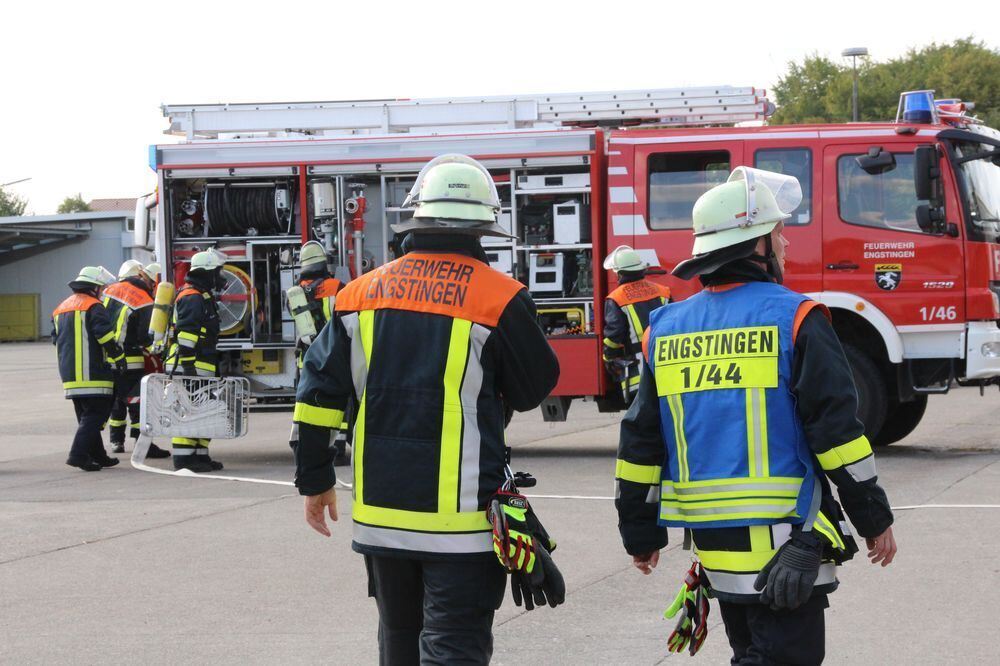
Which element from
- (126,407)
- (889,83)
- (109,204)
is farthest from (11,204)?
(126,407)

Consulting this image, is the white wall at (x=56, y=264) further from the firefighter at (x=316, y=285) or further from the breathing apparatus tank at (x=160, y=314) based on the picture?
the firefighter at (x=316, y=285)

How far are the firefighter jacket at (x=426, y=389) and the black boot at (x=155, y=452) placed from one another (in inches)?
377

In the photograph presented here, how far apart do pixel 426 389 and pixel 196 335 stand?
8172 mm

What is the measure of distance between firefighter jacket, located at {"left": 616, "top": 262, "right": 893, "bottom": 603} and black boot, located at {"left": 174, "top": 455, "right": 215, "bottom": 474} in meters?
8.63

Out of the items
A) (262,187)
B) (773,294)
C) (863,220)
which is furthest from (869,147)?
(773,294)

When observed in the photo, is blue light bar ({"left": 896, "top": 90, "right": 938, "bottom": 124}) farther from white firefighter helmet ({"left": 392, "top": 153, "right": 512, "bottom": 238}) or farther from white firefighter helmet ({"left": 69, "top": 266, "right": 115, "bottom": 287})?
white firefighter helmet ({"left": 392, "top": 153, "right": 512, "bottom": 238})

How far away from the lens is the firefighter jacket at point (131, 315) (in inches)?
500

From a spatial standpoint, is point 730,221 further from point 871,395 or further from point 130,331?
point 130,331

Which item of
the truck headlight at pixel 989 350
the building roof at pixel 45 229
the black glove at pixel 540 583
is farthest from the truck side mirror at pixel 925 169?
the building roof at pixel 45 229

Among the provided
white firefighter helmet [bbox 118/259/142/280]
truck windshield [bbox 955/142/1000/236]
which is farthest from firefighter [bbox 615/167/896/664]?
white firefighter helmet [bbox 118/259/142/280]

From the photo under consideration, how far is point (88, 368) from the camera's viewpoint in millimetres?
12000

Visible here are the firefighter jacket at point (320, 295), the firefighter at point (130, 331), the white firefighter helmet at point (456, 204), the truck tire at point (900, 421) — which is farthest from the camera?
the firefighter at point (130, 331)

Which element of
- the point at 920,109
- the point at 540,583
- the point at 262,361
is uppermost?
the point at 920,109

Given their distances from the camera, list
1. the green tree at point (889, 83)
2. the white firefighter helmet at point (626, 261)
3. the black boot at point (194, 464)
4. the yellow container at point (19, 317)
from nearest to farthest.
Answer: the white firefighter helmet at point (626, 261) < the black boot at point (194, 464) < the green tree at point (889, 83) < the yellow container at point (19, 317)
